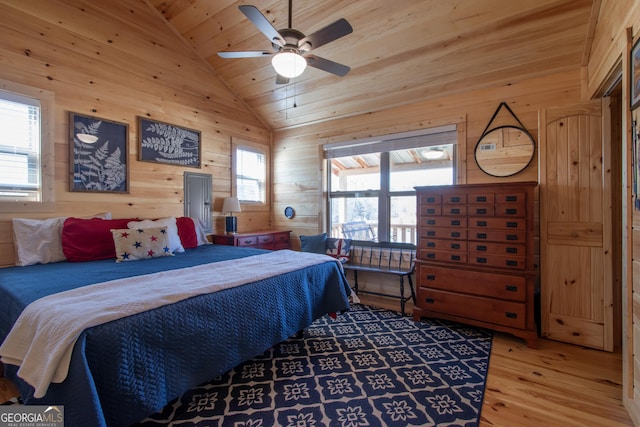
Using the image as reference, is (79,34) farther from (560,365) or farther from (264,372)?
(560,365)

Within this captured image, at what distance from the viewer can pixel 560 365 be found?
2.17m

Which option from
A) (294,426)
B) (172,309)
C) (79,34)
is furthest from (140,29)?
(294,426)

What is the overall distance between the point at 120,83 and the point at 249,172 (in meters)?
1.88

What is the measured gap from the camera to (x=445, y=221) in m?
2.85

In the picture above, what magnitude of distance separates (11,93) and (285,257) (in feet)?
8.50

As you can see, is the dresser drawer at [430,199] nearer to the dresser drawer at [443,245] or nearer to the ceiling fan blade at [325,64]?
the dresser drawer at [443,245]

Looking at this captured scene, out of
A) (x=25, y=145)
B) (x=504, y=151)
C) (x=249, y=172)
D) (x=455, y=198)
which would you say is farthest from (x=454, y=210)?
(x=25, y=145)

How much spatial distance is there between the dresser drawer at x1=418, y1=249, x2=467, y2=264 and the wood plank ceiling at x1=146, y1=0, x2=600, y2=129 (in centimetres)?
174

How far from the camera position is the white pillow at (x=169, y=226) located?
2831mm

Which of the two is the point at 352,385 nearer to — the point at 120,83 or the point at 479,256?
the point at 479,256

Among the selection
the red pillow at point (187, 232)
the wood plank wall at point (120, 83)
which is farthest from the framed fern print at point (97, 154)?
the red pillow at point (187, 232)

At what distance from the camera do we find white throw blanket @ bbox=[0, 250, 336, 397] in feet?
3.68

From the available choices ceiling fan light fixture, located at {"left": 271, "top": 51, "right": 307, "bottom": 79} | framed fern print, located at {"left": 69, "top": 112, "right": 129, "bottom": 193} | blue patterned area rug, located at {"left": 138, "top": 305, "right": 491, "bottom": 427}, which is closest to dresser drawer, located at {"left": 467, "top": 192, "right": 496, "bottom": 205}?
blue patterned area rug, located at {"left": 138, "top": 305, "right": 491, "bottom": 427}

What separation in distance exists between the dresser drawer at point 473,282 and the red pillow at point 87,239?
2.90 meters
